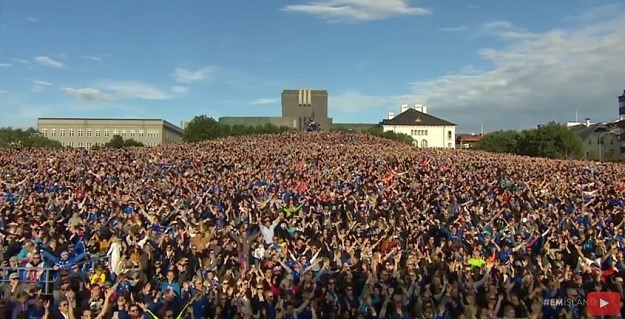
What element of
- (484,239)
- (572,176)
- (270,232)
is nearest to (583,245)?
(484,239)

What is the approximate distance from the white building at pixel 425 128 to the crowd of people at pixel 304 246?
103 metres

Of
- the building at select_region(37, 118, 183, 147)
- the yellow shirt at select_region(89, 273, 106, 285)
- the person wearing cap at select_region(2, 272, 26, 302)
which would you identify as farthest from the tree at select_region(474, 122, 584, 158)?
the building at select_region(37, 118, 183, 147)

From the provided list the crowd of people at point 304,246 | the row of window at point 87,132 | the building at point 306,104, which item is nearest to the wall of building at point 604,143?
the building at point 306,104

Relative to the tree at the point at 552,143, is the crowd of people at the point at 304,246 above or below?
below

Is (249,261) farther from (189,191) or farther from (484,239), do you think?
(189,191)

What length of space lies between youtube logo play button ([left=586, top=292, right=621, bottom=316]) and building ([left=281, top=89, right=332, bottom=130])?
108213 millimetres

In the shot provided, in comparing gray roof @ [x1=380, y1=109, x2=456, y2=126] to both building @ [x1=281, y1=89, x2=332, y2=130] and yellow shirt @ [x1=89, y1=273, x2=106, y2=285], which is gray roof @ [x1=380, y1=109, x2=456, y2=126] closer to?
building @ [x1=281, y1=89, x2=332, y2=130]

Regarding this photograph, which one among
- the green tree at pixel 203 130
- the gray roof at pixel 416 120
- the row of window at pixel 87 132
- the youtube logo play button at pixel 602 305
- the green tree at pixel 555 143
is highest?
the gray roof at pixel 416 120

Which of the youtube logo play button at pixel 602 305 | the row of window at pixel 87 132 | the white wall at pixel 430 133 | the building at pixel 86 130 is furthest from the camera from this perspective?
the row of window at pixel 87 132

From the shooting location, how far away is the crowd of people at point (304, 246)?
907cm

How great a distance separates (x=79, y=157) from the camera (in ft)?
102

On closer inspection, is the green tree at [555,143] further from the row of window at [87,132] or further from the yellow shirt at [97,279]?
the row of window at [87,132]

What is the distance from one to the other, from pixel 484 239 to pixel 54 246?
8024mm

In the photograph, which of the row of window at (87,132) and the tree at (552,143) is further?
the row of window at (87,132)
